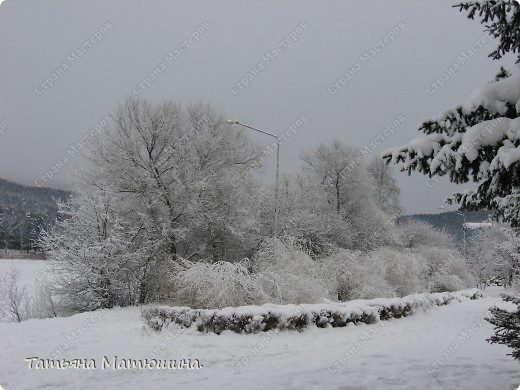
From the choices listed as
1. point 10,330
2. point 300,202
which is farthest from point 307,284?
point 300,202

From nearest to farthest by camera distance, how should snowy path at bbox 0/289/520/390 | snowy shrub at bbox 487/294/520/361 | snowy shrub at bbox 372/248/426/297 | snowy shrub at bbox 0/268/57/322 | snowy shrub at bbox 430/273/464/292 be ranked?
snowy shrub at bbox 487/294/520/361, snowy path at bbox 0/289/520/390, snowy shrub at bbox 0/268/57/322, snowy shrub at bbox 372/248/426/297, snowy shrub at bbox 430/273/464/292

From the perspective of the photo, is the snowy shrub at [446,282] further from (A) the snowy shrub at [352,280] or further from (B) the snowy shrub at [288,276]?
(B) the snowy shrub at [288,276]

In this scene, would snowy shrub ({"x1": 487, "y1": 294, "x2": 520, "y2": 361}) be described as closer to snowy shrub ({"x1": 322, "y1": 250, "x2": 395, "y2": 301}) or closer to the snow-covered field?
the snow-covered field

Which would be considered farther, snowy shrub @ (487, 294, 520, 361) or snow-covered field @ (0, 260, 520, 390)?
snow-covered field @ (0, 260, 520, 390)

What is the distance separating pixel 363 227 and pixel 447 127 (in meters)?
29.2

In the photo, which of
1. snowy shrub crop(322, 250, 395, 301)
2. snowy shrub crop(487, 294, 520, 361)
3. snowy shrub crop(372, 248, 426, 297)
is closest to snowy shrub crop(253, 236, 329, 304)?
snowy shrub crop(322, 250, 395, 301)

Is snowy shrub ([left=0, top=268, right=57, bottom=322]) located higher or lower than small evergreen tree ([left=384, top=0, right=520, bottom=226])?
lower

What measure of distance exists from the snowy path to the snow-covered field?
0.05 feet

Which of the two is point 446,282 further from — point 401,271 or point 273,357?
point 273,357

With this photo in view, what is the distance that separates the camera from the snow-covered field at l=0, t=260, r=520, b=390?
600cm

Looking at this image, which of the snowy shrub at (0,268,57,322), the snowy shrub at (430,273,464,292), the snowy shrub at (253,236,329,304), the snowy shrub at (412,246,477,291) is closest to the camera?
the snowy shrub at (253,236,329,304)

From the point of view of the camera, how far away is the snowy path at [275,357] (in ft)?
19.6

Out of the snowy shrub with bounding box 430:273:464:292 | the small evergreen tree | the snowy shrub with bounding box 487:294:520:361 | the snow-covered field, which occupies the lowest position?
the snowy shrub with bounding box 430:273:464:292

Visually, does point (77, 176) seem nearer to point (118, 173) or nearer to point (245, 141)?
point (118, 173)
